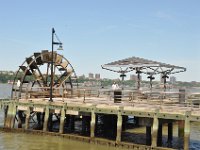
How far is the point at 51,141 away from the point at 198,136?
12.1 metres

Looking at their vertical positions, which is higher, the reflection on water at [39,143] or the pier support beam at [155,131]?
the pier support beam at [155,131]

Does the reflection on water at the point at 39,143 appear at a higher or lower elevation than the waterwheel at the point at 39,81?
lower

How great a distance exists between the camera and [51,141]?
2278cm

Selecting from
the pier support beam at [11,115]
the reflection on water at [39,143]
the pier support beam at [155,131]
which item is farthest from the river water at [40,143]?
the pier support beam at [155,131]

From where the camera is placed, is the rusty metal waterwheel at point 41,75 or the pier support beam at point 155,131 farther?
the rusty metal waterwheel at point 41,75

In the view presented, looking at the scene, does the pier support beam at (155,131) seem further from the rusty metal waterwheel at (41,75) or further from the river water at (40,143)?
the rusty metal waterwheel at (41,75)

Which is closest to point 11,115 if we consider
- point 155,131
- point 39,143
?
point 39,143

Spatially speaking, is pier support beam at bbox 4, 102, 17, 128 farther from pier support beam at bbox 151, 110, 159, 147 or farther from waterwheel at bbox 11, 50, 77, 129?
pier support beam at bbox 151, 110, 159, 147

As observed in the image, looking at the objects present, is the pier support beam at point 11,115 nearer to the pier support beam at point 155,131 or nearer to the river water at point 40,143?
the river water at point 40,143

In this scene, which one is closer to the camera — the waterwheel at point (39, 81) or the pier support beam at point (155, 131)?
the pier support beam at point (155, 131)

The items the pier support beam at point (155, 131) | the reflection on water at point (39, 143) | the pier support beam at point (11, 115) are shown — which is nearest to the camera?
the pier support beam at point (155, 131)

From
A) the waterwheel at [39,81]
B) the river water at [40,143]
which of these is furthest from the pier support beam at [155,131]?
the waterwheel at [39,81]

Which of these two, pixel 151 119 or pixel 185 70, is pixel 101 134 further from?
pixel 185 70

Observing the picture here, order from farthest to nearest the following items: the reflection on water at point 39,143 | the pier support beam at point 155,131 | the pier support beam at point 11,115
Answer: the pier support beam at point 11,115
the reflection on water at point 39,143
the pier support beam at point 155,131
